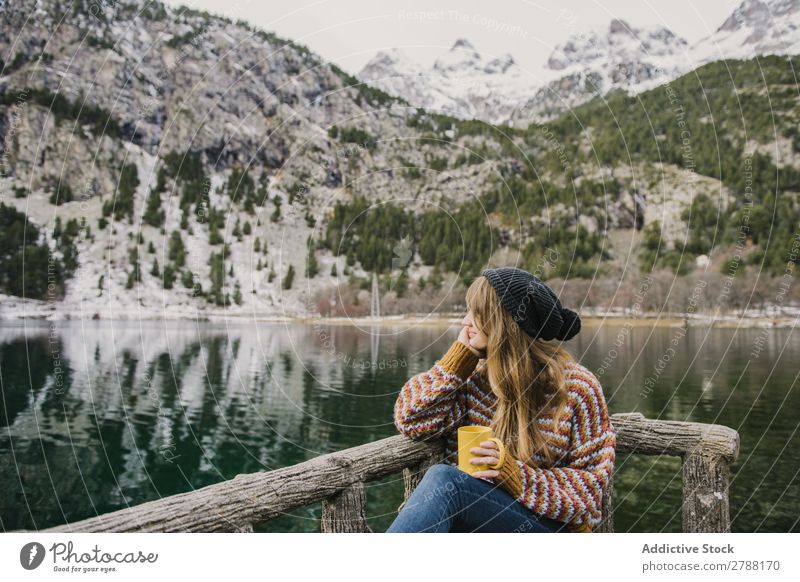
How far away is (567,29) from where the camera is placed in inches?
118

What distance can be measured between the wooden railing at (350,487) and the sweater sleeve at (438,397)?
3.3 inches

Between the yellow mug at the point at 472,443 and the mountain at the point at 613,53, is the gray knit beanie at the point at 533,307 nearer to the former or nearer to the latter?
the yellow mug at the point at 472,443

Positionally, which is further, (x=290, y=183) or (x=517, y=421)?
(x=290, y=183)

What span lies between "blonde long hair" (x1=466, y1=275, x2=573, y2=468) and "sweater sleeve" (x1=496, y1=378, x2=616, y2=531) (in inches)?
2.3

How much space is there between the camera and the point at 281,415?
19.2 m

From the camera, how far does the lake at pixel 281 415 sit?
37.9ft

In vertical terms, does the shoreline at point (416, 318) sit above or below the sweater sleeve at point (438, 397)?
below

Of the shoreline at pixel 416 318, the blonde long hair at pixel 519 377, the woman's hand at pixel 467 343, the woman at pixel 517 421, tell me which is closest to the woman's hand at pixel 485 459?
the woman at pixel 517 421

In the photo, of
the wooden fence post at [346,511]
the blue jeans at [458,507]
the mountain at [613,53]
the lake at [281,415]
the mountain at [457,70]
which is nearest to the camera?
the blue jeans at [458,507]

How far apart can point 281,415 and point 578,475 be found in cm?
1845

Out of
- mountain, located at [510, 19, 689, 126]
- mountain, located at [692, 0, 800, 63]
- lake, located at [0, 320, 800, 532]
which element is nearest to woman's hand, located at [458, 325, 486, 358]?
mountain, located at [510, 19, 689, 126]

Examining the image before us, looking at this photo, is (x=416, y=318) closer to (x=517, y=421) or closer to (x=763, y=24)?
(x=763, y=24)

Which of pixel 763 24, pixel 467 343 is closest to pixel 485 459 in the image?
pixel 467 343
